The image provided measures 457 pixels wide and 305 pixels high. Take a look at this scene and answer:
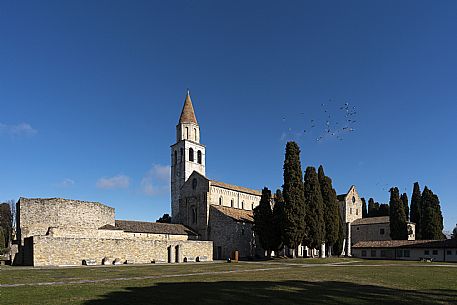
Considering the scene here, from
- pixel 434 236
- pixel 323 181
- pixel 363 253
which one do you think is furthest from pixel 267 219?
pixel 434 236

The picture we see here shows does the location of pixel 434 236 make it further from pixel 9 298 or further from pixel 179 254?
pixel 9 298

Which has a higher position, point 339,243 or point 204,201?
point 204,201

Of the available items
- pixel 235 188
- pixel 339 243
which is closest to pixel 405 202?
pixel 339 243

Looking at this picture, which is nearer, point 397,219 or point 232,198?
point 397,219

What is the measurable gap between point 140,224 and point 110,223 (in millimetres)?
4801

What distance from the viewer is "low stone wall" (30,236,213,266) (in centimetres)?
3158

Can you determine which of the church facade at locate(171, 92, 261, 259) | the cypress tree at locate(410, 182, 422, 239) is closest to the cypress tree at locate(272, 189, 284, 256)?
the church facade at locate(171, 92, 261, 259)

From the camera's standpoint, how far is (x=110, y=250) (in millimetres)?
36438

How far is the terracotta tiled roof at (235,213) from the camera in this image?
50019 mm

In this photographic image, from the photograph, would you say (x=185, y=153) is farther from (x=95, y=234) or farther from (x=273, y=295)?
(x=273, y=295)

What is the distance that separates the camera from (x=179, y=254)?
4238 centimetres

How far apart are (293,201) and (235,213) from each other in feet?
41.7

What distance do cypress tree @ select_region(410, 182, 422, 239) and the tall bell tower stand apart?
120 feet

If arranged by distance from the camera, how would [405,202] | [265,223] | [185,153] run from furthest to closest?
1. [405,202]
2. [185,153]
3. [265,223]
